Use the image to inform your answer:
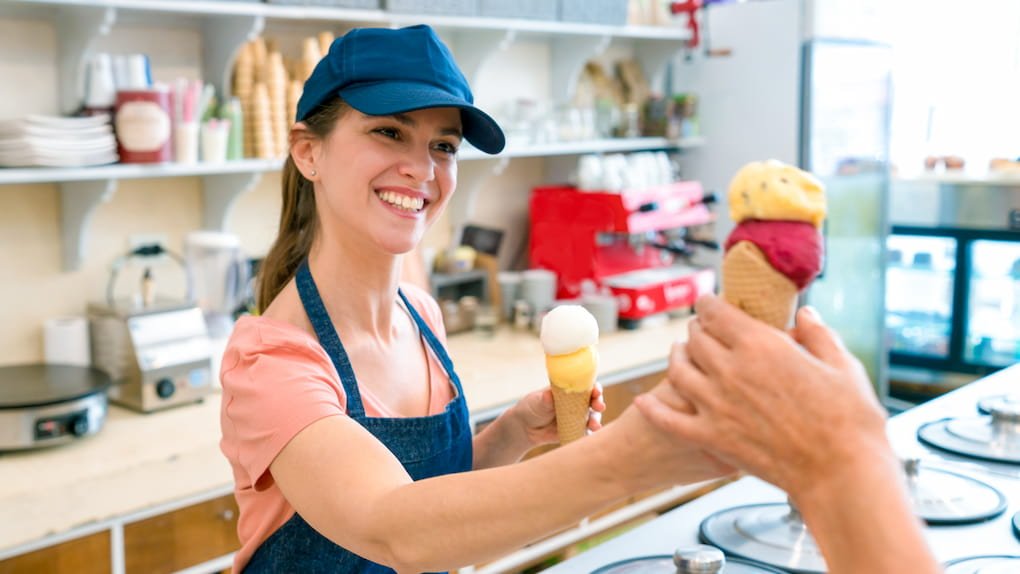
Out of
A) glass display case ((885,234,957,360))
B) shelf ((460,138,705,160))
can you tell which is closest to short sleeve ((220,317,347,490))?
shelf ((460,138,705,160))

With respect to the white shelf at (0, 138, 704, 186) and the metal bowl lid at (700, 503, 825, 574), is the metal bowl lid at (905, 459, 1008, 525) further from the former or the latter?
the white shelf at (0, 138, 704, 186)

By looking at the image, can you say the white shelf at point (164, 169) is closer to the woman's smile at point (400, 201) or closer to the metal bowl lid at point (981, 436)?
the woman's smile at point (400, 201)

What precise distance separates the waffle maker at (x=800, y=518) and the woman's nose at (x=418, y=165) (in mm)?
618

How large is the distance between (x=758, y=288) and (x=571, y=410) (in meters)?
0.55

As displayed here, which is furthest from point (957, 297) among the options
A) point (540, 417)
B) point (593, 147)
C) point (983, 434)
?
point (540, 417)

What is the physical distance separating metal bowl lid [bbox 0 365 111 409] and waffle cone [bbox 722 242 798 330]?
1892 millimetres

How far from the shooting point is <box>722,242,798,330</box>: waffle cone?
872 mm

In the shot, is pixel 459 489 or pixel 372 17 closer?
pixel 459 489

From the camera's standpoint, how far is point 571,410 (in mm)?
1384

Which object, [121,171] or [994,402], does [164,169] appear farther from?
[994,402]

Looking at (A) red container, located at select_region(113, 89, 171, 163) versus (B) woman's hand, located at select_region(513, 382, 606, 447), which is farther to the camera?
(A) red container, located at select_region(113, 89, 171, 163)

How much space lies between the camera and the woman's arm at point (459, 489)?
0.90 m

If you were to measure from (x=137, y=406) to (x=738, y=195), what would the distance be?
213 cm

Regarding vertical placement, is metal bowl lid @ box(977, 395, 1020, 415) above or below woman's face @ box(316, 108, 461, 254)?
below
